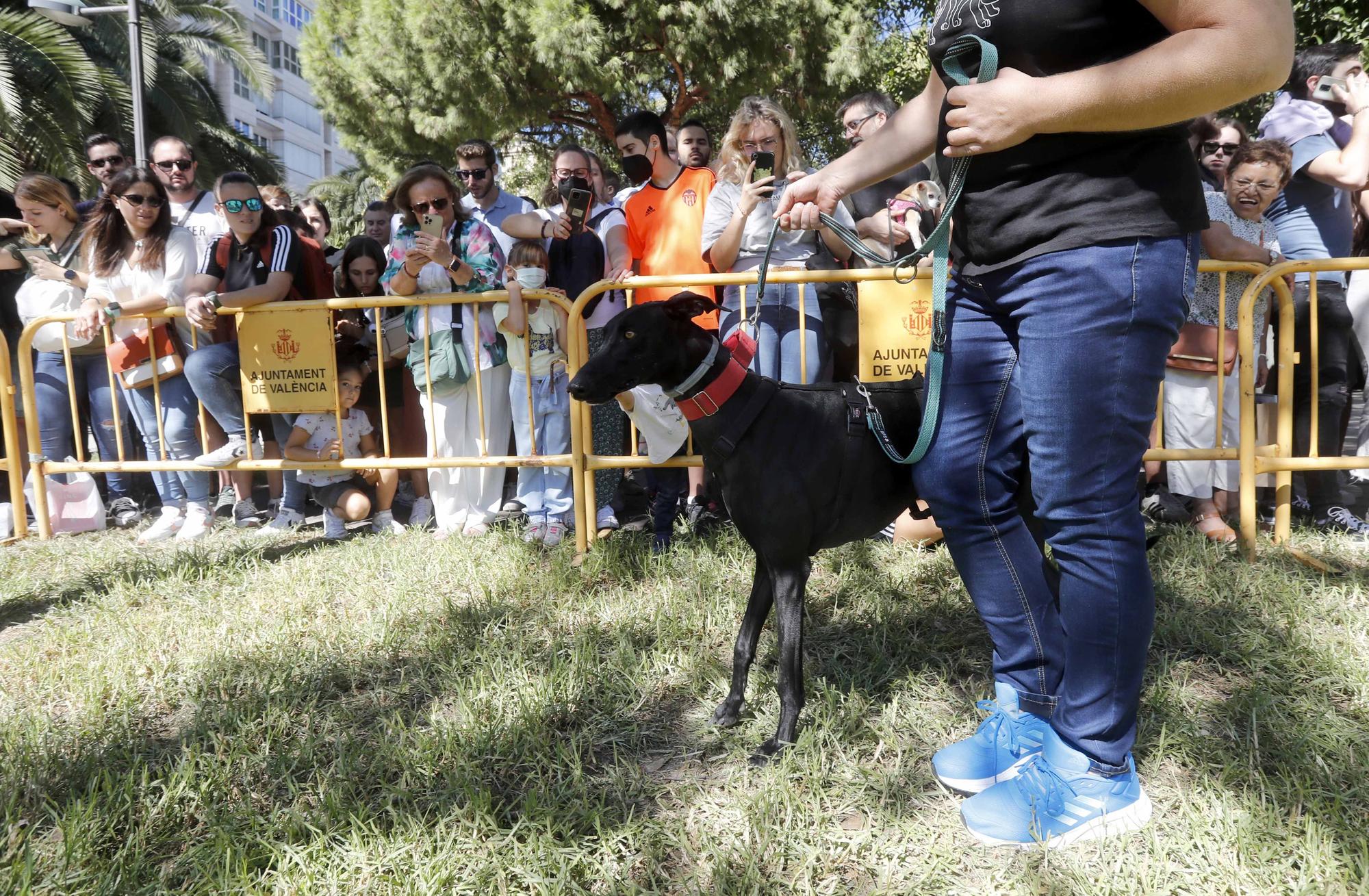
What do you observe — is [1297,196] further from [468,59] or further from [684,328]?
[468,59]

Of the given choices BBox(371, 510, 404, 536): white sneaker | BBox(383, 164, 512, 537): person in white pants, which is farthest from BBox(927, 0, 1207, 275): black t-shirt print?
BBox(371, 510, 404, 536): white sneaker

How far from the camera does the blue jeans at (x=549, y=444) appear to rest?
16.3ft

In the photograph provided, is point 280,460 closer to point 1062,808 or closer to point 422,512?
point 422,512

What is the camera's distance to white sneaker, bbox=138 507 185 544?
17.6 feet

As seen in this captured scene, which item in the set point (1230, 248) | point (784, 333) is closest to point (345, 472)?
point (784, 333)

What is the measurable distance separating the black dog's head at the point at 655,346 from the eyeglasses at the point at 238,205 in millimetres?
3768

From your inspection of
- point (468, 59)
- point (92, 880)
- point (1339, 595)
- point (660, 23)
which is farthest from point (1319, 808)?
point (468, 59)

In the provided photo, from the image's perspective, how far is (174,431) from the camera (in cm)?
554

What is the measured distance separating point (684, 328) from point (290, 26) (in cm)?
6114

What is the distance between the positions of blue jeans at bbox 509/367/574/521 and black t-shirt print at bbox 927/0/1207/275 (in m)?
3.35

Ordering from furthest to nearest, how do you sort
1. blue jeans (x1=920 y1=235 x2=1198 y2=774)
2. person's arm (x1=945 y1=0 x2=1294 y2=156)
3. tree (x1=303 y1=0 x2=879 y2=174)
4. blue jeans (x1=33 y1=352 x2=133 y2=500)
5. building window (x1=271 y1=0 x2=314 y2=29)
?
building window (x1=271 y1=0 x2=314 y2=29) → tree (x1=303 y1=0 x2=879 y2=174) → blue jeans (x1=33 y1=352 x2=133 y2=500) → blue jeans (x1=920 y1=235 x2=1198 y2=774) → person's arm (x1=945 y1=0 x2=1294 y2=156)

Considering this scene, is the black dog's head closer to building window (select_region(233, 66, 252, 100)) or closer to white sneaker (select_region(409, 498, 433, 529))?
white sneaker (select_region(409, 498, 433, 529))

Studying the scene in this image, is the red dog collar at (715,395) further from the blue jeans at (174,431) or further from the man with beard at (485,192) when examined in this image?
the blue jeans at (174,431)

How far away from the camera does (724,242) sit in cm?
445
